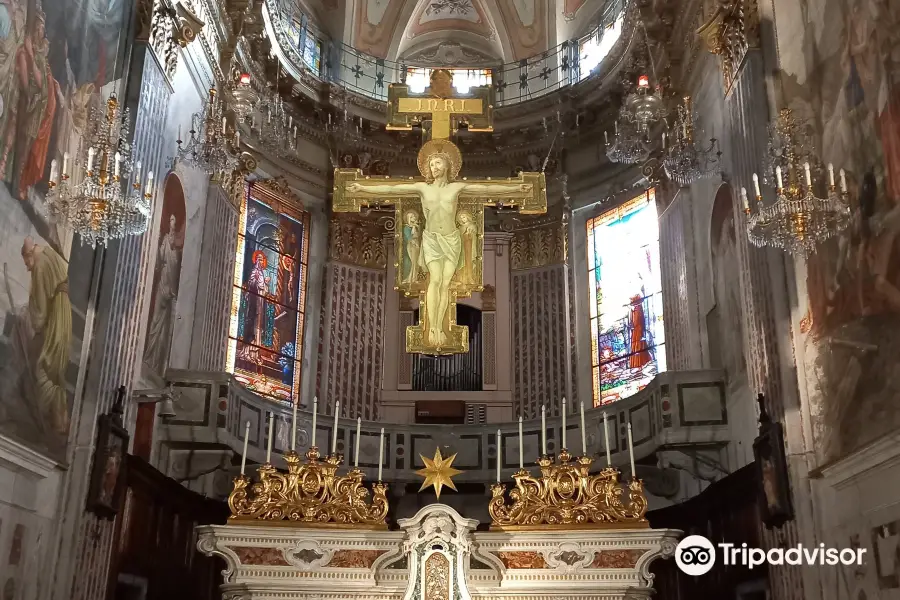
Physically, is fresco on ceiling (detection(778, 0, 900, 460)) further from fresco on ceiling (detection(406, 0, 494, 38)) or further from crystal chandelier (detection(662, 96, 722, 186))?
fresco on ceiling (detection(406, 0, 494, 38))

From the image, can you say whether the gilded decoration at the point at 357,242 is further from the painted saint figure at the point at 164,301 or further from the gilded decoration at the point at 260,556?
the gilded decoration at the point at 260,556

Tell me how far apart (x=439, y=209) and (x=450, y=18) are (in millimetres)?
11615

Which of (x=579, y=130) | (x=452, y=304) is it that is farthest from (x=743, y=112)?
(x=579, y=130)

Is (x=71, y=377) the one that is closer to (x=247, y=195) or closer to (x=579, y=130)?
(x=247, y=195)

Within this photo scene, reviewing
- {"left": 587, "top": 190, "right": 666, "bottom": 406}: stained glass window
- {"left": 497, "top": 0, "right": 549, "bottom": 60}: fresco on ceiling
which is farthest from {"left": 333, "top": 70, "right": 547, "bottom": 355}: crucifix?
{"left": 497, "top": 0, "right": 549, "bottom": 60}: fresco on ceiling

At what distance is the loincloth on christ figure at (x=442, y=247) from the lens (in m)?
8.61

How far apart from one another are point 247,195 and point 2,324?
826 centimetres

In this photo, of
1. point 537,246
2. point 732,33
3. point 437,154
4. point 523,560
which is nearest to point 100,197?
point 437,154

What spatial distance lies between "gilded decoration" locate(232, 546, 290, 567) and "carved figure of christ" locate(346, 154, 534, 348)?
9.37ft

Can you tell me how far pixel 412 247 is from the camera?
28.9 feet

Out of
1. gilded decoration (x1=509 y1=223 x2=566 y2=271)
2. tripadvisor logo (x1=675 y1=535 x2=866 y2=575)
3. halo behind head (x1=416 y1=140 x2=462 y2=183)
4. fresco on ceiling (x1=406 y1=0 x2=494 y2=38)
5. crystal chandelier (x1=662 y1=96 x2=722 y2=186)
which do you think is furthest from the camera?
fresco on ceiling (x1=406 y1=0 x2=494 y2=38)

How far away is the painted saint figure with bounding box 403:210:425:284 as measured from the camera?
870 centimetres

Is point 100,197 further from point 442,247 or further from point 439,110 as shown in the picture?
point 439,110

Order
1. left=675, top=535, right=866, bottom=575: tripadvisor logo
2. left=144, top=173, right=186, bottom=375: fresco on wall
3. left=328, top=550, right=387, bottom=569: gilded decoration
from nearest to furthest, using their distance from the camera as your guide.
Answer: left=328, top=550, right=387, bottom=569: gilded decoration, left=675, top=535, right=866, bottom=575: tripadvisor logo, left=144, top=173, right=186, bottom=375: fresco on wall
